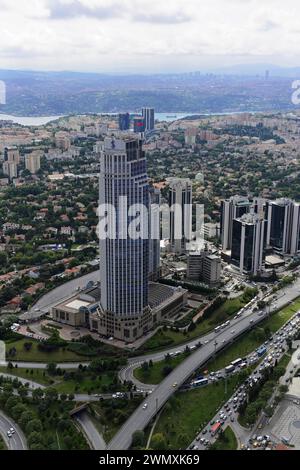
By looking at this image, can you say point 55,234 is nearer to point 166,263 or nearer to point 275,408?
point 166,263

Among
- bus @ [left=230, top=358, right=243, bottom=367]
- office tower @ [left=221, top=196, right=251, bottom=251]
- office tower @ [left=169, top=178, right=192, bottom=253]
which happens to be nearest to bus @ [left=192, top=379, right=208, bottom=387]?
bus @ [left=230, top=358, right=243, bottom=367]

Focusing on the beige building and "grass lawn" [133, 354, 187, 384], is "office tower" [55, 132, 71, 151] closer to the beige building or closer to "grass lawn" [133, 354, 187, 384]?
the beige building

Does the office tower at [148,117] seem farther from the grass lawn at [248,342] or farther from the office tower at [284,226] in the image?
the grass lawn at [248,342]

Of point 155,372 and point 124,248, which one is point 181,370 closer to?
point 155,372

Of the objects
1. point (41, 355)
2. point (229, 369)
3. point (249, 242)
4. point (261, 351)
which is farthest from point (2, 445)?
point (249, 242)

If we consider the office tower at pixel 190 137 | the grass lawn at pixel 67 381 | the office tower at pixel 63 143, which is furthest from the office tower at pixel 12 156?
the grass lawn at pixel 67 381

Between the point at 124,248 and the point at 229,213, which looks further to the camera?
the point at 229,213
